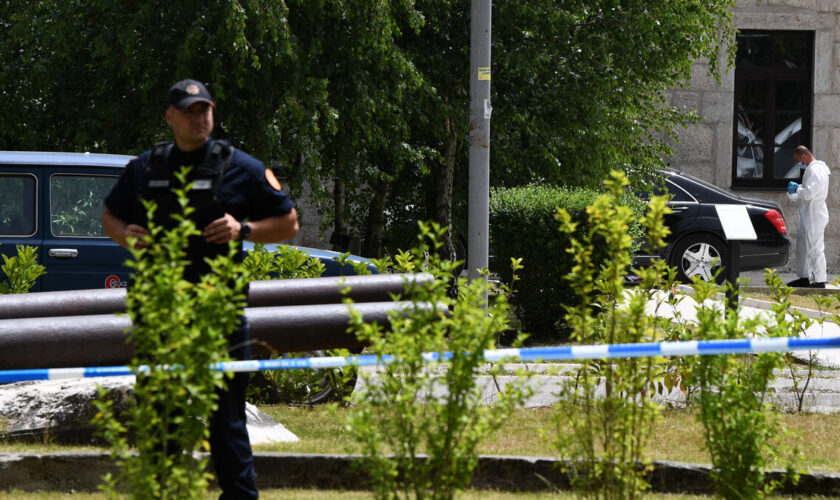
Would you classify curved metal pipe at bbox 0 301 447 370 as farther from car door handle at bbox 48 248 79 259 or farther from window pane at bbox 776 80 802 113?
window pane at bbox 776 80 802 113

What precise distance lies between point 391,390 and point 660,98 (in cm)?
1122

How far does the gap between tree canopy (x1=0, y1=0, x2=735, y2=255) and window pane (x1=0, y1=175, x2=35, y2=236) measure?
239 centimetres

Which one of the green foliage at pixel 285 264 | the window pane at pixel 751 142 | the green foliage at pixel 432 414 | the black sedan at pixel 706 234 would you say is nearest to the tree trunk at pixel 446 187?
the black sedan at pixel 706 234

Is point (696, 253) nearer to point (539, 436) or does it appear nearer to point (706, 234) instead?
point (706, 234)

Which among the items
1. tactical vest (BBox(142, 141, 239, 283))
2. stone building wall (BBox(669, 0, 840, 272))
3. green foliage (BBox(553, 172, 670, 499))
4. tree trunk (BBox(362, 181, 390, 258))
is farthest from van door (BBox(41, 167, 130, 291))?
stone building wall (BBox(669, 0, 840, 272))

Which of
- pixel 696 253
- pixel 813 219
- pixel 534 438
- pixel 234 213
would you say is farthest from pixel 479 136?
pixel 813 219

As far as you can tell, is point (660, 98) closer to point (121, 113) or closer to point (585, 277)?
point (121, 113)

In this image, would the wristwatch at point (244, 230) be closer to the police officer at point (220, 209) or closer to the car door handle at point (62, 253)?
the police officer at point (220, 209)

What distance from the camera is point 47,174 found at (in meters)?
7.96

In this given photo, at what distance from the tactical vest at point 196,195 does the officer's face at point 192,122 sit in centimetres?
9

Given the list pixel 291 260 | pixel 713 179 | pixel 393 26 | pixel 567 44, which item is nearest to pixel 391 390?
pixel 291 260

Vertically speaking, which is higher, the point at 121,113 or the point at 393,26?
the point at 393,26

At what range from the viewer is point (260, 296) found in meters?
6.59

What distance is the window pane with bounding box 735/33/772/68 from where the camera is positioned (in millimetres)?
20000
